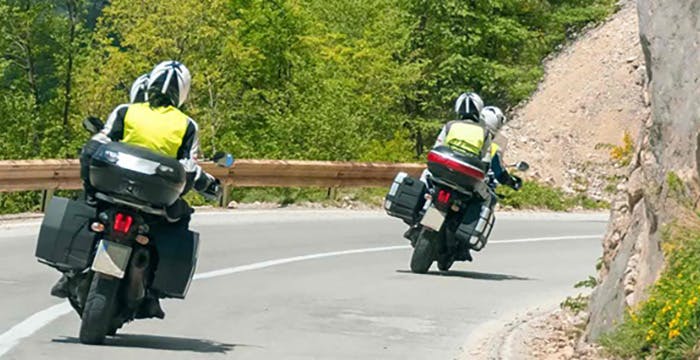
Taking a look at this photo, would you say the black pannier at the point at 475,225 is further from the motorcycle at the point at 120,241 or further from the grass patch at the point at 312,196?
the grass patch at the point at 312,196

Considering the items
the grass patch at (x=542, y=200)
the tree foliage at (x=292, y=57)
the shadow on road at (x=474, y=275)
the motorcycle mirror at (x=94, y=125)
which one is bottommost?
the tree foliage at (x=292, y=57)

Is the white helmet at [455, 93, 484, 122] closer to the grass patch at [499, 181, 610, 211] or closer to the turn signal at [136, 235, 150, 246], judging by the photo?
the turn signal at [136, 235, 150, 246]

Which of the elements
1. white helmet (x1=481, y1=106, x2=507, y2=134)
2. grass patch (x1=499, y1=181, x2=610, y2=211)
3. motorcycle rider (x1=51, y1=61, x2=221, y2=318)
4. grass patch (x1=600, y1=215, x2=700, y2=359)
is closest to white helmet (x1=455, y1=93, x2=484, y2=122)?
white helmet (x1=481, y1=106, x2=507, y2=134)

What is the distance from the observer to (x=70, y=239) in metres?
10.5

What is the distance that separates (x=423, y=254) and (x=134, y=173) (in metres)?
7.73

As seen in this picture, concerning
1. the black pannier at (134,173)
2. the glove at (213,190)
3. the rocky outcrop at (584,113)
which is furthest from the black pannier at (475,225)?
the rocky outcrop at (584,113)

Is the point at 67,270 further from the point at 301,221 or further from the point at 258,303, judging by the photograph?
the point at 301,221

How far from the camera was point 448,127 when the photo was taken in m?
17.0

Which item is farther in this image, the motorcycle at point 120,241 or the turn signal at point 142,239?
the turn signal at point 142,239

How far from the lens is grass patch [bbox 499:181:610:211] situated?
1288 inches

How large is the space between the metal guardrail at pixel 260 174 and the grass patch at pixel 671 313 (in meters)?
12.7

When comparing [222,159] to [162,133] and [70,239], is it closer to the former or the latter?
[162,133]

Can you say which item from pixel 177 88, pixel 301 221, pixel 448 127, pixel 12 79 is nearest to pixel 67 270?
pixel 177 88

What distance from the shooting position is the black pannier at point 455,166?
16.8 m
